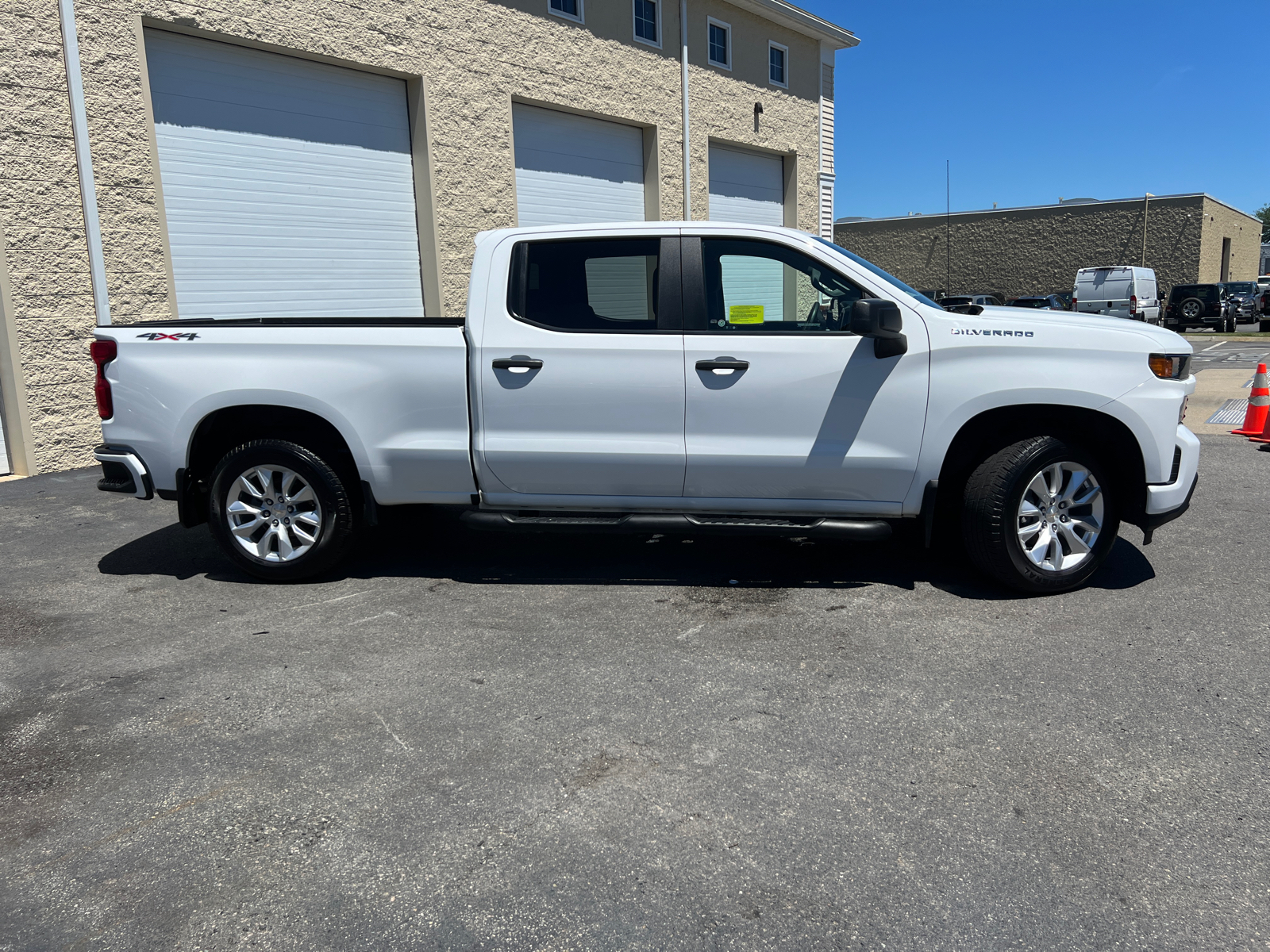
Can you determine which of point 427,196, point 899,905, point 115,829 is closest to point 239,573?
point 115,829

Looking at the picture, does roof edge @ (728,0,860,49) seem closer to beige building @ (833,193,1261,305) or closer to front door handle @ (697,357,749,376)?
front door handle @ (697,357,749,376)

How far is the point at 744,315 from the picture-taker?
16.3 ft

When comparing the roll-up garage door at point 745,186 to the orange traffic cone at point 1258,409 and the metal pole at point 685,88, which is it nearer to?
the metal pole at point 685,88

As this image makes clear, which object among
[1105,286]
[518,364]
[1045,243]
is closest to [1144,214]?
[1045,243]

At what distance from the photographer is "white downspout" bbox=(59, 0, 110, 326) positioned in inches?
340

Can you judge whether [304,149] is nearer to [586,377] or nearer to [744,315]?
[586,377]

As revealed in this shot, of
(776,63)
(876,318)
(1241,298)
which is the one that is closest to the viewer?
(876,318)

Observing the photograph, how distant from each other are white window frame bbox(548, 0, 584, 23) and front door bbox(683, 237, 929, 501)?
33.7 feet

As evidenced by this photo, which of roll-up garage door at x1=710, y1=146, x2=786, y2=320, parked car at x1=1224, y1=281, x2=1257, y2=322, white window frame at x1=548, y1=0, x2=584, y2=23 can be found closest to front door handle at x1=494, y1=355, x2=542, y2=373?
white window frame at x1=548, y1=0, x2=584, y2=23

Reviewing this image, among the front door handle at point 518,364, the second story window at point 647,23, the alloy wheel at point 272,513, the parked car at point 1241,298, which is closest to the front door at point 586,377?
the front door handle at point 518,364

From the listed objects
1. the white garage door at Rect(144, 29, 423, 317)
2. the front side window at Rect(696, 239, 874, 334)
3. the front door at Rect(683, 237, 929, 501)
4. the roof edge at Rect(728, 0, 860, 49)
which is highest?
the roof edge at Rect(728, 0, 860, 49)

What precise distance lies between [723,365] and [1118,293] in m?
30.2

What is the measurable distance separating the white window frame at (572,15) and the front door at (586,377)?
1007 cm

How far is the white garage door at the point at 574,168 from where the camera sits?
1348 cm
